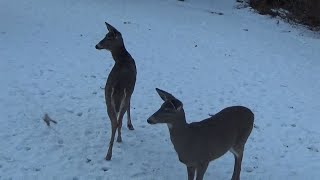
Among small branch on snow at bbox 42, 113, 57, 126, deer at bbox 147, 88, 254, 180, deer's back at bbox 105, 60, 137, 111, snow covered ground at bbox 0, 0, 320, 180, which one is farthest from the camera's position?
small branch on snow at bbox 42, 113, 57, 126

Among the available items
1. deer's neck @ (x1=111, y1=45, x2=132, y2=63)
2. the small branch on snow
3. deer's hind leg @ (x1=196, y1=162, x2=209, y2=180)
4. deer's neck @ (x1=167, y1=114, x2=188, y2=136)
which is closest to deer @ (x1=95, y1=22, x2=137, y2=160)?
deer's neck @ (x1=111, y1=45, x2=132, y2=63)

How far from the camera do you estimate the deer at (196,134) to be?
5.25m

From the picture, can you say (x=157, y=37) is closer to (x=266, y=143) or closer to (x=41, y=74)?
(x=41, y=74)

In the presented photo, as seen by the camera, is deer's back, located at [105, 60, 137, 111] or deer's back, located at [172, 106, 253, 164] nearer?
deer's back, located at [172, 106, 253, 164]

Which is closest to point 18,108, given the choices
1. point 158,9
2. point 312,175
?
point 312,175

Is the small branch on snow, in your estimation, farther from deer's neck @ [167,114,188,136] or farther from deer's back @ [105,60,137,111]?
deer's neck @ [167,114,188,136]

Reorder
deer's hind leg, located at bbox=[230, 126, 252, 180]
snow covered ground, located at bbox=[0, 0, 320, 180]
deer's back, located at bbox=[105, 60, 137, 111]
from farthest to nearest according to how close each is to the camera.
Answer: snow covered ground, located at bbox=[0, 0, 320, 180] < deer's back, located at bbox=[105, 60, 137, 111] < deer's hind leg, located at bbox=[230, 126, 252, 180]

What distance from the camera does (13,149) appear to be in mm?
6809

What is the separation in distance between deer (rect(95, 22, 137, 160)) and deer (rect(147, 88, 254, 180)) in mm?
1369

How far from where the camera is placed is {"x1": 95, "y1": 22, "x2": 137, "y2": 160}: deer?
21.8 ft

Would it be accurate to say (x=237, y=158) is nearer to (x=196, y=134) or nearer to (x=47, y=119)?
(x=196, y=134)

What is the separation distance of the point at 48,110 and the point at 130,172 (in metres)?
2.61

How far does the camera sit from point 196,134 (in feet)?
17.8

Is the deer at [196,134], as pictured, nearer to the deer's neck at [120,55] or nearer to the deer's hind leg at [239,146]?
the deer's hind leg at [239,146]
